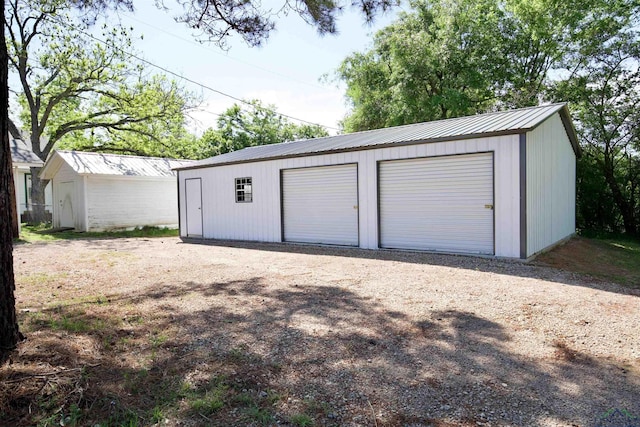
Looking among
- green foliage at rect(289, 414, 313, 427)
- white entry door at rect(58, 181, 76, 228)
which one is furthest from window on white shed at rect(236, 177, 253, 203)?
green foliage at rect(289, 414, 313, 427)

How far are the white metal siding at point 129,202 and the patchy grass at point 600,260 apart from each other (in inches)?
599

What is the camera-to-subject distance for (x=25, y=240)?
13570 millimetres

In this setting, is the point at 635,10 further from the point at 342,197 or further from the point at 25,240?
the point at 25,240

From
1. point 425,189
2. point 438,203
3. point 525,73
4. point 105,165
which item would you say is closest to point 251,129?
point 105,165

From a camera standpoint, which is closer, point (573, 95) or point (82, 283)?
point (82, 283)

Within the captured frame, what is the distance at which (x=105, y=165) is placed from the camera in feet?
56.2

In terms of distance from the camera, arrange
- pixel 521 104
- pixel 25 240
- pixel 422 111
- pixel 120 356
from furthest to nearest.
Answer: pixel 422 111, pixel 521 104, pixel 25 240, pixel 120 356

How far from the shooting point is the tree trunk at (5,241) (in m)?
3.28

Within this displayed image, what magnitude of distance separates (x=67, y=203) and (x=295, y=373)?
17566mm

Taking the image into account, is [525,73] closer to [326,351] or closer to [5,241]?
[326,351]

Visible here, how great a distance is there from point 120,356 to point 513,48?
2064cm

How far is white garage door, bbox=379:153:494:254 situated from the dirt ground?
203cm

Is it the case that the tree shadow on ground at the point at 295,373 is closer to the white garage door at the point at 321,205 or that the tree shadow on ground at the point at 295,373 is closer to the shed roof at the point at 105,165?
the white garage door at the point at 321,205

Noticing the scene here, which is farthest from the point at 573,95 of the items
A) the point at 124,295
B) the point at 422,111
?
the point at 124,295
